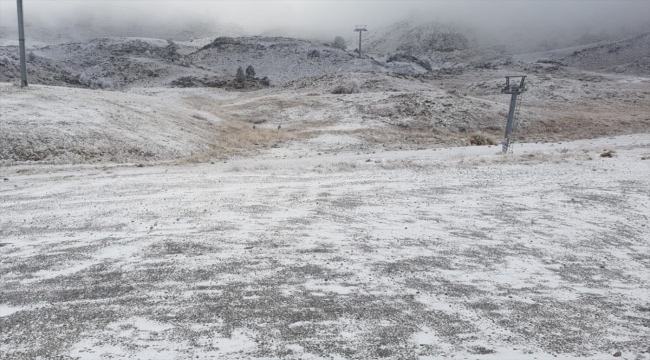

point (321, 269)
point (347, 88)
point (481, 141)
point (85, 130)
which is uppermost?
point (347, 88)

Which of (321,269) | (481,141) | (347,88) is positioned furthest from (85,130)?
(347,88)

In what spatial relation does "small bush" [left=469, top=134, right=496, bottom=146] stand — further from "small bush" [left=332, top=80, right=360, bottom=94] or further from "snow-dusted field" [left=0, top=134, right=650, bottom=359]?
"small bush" [left=332, top=80, right=360, bottom=94]

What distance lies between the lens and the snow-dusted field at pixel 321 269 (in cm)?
500

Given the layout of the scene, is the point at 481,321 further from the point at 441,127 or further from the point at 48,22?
the point at 48,22

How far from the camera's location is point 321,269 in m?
6.77

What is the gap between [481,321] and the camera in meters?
5.48

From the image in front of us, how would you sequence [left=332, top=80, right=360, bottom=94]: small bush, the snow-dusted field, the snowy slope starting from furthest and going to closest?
[left=332, top=80, right=360, bottom=94]: small bush < the snowy slope < the snow-dusted field

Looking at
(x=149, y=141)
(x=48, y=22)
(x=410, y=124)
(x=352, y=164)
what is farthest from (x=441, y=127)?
(x=48, y=22)

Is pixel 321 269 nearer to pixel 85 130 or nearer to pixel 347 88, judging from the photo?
pixel 85 130

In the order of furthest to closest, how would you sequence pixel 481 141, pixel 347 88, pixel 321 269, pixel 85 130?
pixel 347 88
pixel 481 141
pixel 85 130
pixel 321 269

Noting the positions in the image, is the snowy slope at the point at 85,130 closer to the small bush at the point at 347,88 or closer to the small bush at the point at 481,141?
the small bush at the point at 481,141

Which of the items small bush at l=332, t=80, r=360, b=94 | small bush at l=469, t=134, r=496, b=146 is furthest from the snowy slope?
small bush at l=332, t=80, r=360, b=94

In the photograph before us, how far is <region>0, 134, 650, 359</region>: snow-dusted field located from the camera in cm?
500

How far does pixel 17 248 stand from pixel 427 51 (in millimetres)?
112482
